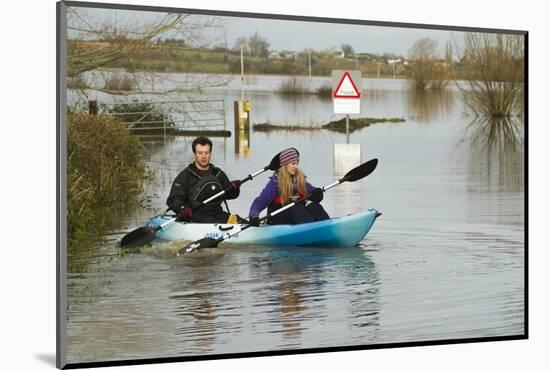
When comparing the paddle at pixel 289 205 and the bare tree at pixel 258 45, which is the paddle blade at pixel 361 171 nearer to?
the paddle at pixel 289 205

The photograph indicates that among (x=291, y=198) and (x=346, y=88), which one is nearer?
(x=291, y=198)

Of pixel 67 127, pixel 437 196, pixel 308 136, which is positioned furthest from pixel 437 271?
pixel 67 127

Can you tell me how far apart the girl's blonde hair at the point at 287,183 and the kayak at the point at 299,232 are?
0.72 ft

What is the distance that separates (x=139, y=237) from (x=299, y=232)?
1.18 m

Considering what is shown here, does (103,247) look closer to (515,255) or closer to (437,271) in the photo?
(437,271)

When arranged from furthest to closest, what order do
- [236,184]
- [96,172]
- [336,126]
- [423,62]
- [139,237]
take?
[423,62] → [336,126] → [236,184] → [139,237] → [96,172]

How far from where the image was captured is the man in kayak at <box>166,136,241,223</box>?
8.82 m

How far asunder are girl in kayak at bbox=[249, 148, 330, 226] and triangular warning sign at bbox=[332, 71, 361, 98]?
59cm

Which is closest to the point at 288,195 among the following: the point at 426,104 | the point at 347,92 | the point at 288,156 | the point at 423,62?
the point at 288,156

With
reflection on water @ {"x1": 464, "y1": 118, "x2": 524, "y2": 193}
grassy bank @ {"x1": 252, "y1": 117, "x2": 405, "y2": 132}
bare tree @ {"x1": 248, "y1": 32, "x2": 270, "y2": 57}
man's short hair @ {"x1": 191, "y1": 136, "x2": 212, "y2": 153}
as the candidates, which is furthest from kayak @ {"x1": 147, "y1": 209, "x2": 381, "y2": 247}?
bare tree @ {"x1": 248, "y1": 32, "x2": 270, "y2": 57}

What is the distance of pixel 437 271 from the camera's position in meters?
9.38

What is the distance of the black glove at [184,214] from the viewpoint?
29.0 ft

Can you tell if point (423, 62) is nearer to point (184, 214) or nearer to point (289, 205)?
point (289, 205)

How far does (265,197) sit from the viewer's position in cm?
905
